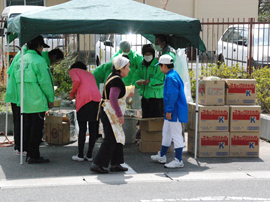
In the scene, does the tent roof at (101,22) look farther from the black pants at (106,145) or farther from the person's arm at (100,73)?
the black pants at (106,145)

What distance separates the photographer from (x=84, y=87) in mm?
7070

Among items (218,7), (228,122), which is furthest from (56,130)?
(218,7)

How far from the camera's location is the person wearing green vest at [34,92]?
682 centimetres

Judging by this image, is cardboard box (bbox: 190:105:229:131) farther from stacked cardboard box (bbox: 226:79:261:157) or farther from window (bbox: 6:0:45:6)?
window (bbox: 6:0:45:6)

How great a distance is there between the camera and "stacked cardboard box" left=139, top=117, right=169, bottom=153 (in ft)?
25.2

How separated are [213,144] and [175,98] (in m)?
1.33

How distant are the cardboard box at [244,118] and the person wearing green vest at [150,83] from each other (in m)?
1.24

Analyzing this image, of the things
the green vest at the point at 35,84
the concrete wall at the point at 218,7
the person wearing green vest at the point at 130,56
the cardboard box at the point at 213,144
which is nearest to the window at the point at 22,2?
the concrete wall at the point at 218,7

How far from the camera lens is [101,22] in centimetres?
668

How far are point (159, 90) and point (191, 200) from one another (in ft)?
9.38

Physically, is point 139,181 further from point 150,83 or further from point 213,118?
point 150,83

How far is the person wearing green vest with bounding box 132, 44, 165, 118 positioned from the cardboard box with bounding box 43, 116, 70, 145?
4.87ft

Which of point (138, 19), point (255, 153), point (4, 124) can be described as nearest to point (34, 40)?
point (138, 19)

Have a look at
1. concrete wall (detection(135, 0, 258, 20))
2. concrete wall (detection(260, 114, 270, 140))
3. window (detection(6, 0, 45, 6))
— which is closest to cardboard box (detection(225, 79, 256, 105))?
concrete wall (detection(260, 114, 270, 140))
